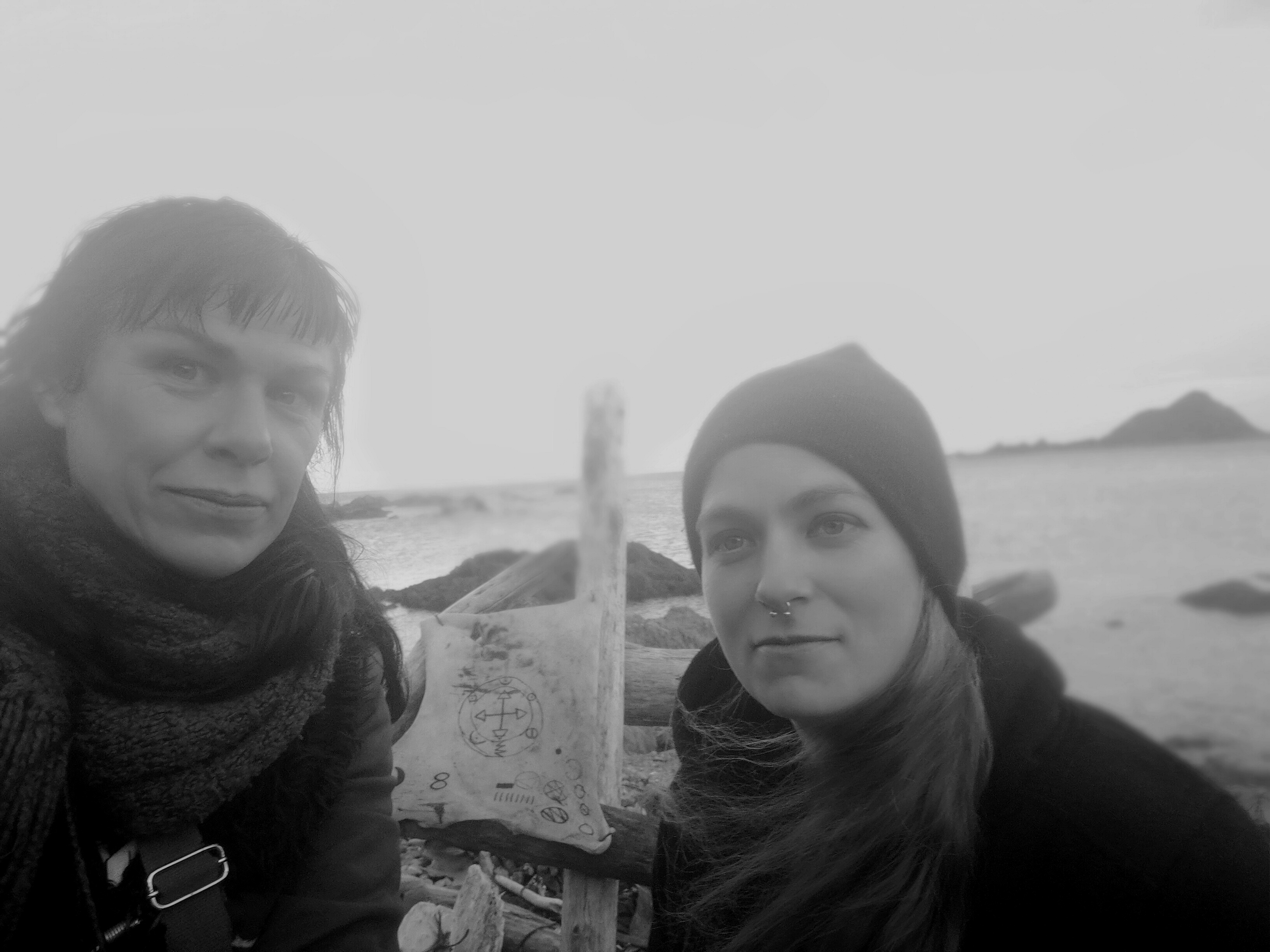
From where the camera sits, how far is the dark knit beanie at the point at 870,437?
1.12 metres

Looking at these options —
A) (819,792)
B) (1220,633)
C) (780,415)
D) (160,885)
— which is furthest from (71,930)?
(1220,633)

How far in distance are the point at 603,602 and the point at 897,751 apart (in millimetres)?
1516

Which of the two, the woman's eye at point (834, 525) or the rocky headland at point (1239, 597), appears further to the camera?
the woman's eye at point (834, 525)

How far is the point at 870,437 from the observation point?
3.73 feet

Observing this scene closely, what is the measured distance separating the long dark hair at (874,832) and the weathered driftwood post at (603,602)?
3.43ft

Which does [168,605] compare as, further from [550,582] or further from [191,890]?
[550,582]

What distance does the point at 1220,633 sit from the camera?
697mm

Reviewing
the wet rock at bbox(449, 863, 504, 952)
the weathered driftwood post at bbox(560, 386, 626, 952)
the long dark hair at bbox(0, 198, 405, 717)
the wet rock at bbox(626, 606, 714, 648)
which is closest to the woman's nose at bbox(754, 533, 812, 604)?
the long dark hair at bbox(0, 198, 405, 717)

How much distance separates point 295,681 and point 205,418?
0.50 metres

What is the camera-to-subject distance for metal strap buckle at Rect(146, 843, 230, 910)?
1.02 m

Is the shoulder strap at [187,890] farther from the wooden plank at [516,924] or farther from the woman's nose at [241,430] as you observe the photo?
the wooden plank at [516,924]

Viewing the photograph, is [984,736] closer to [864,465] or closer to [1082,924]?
[1082,924]

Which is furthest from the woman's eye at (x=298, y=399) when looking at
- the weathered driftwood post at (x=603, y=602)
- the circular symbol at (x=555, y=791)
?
the circular symbol at (x=555, y=791)

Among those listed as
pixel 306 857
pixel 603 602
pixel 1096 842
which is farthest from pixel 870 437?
pixel 603 602
